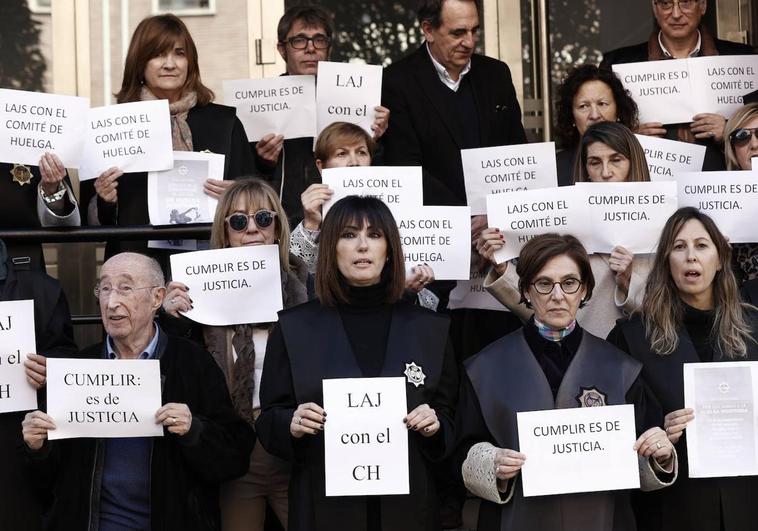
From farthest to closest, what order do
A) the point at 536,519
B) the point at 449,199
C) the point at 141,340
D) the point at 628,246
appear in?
1. the point at 449,199
2. the point at 628,246
3. the point at 141,340
4. the point at 536,519

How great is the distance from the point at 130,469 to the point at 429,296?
1600 millimetres

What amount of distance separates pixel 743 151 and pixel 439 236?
1539 mm

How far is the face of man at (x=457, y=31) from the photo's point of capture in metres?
8.03

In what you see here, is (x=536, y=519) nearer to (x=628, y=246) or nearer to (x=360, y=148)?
(x=628, y=246)

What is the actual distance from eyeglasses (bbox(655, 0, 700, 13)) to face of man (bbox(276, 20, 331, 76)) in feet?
5.88

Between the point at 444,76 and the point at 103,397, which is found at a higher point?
the point at 444,76

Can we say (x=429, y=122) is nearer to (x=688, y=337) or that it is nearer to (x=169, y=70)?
(x=169, y=70)

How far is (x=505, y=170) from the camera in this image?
24.9ft

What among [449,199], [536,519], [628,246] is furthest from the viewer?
[449,199]

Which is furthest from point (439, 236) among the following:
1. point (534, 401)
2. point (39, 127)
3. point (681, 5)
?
point (681, 5)

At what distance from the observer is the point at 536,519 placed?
594 cm

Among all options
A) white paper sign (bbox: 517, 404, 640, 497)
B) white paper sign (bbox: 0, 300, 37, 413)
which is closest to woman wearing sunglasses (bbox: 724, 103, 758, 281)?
white paper sign (bbox: 517, 404, 640, 497)

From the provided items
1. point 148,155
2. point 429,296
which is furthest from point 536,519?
point 148,155

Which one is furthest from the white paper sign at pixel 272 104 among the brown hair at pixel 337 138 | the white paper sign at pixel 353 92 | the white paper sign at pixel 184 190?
the white paper sign at pixel 184 190
